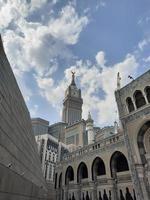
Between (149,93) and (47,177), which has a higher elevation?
(149,93)

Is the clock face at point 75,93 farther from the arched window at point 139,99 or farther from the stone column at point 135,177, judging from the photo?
the stone column at point 135,177

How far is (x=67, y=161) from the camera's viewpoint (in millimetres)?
30109

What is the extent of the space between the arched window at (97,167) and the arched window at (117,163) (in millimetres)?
2370

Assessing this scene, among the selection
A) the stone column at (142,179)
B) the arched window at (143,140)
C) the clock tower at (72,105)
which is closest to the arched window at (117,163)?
the arched window at (143,140)

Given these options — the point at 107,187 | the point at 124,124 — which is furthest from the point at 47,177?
the point at 124,124

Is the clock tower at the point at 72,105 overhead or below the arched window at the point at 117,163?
overhead

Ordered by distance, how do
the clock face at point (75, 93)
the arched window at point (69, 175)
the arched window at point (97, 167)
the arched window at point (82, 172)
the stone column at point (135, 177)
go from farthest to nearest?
the clock face at point (75, 93) < the arched window at point (69, 175) < the arched window at point (82, 172) < the arched window at point (97, 167) < the stone column at point (135, 177)

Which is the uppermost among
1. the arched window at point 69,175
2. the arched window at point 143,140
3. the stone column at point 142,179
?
the arched window at point 143,140

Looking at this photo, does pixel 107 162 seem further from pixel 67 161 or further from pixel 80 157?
pixel 67 161

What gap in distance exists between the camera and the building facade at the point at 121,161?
16.6 m

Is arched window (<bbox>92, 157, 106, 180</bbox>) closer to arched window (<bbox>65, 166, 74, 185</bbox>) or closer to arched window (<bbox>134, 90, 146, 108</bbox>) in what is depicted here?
arched window (<bbox>65, 166, 74, 185</bbox>)

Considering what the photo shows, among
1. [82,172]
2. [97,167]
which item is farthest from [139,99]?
[82,172]

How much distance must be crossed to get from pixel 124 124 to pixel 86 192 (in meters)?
12.7

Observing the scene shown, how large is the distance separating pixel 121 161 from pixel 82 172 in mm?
8190
